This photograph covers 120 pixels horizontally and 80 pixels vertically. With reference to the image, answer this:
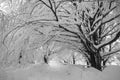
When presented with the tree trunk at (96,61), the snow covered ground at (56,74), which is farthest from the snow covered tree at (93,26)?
the snow covered ground at (56,74)

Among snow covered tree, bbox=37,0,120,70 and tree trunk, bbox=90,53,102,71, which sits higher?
snow covered tree, bbox=37,0,120,70

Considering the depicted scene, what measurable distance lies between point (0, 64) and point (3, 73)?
514 mm

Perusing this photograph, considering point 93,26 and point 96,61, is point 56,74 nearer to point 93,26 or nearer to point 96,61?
point 96,61

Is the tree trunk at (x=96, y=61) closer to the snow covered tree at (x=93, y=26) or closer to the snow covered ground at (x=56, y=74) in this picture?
the snow covered tree at (x=93, y=26)

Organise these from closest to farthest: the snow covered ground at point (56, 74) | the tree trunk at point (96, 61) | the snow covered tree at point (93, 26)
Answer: the snow covered ground at point (56, 74), the snow covered tree at point (93, 26), the tree trunk at point (96, 61)

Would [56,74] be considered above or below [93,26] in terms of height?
Result: below

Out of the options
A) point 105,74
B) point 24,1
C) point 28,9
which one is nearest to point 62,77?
point 105,74

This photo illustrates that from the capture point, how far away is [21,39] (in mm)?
4730

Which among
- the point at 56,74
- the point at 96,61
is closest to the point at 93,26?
the point at 96,61


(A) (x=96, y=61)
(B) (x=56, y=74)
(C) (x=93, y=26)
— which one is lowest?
(B) (x=56, y=74)

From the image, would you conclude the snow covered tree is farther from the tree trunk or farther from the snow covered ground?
the snow covered ground

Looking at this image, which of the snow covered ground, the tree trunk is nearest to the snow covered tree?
the tree trunk

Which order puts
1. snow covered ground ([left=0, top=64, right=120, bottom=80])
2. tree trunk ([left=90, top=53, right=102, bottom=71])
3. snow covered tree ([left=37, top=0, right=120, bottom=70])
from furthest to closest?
tree trunk ([left=90, top=53, right=102, bottom=71]) < snow covered tree ([left=37, top=0, right=120, bottom=70]) < snow covered ground ([left=0, top=64, right=120, bottom=80])

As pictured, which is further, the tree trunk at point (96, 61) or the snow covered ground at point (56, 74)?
the tree trunk at point (96, 61)
